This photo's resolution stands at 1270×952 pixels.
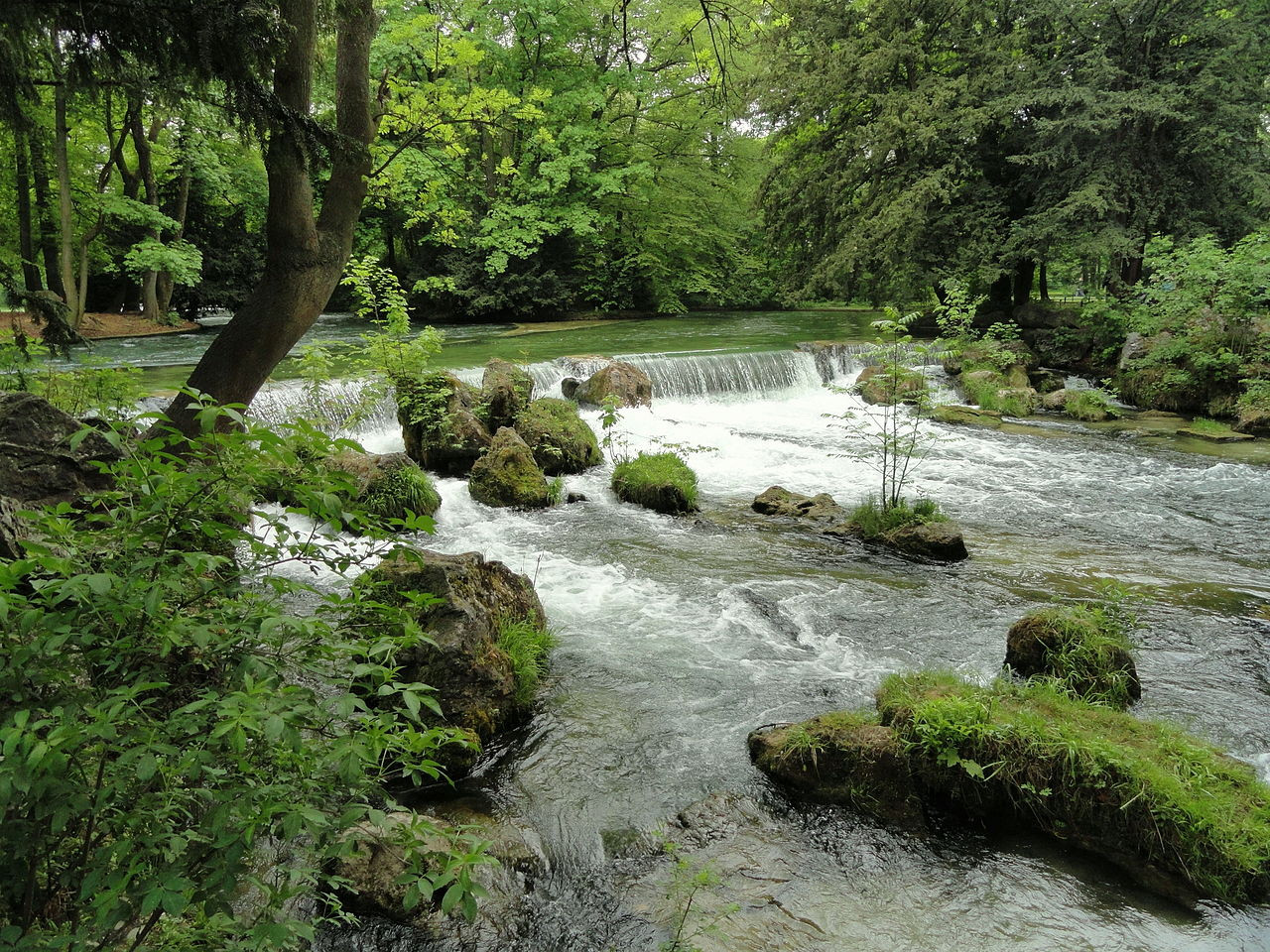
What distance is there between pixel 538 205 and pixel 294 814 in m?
24.7

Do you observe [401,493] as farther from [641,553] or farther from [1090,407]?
[1090,407]

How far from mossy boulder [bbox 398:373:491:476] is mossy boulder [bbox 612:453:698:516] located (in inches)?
76.9

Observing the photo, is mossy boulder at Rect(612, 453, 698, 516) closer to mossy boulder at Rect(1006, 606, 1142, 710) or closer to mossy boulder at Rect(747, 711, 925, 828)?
mossy boulder at Rect(1006, 606, 1142, 710)

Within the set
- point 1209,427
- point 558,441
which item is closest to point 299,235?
point 558,441

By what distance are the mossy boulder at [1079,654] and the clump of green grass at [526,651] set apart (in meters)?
3.33

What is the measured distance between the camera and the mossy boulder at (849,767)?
377 cm

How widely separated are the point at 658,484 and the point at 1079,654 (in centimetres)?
507

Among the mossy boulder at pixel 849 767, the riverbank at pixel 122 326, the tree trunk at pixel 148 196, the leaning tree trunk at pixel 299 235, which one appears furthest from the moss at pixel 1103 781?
the riverbank at pixel 122 326

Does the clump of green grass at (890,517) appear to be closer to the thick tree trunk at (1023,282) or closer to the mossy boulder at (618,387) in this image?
the mossy boulder at (618,387)

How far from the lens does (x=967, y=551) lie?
7332 mm

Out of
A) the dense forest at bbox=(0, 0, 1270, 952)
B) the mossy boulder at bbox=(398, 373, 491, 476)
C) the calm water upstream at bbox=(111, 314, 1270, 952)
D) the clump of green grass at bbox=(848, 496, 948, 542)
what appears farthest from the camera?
the mossy boulder at bbox=(398, 373, 491, 476)

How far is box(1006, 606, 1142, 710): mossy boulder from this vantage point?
455cm

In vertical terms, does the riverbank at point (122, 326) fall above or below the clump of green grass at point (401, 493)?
above

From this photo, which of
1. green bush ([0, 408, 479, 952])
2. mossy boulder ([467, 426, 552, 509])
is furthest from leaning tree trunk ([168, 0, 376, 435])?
mossy boulder ([467, 426, 552, 509])
